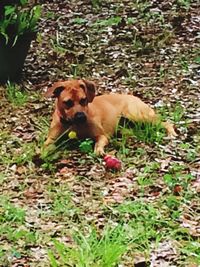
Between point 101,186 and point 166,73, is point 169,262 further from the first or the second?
point 166,73

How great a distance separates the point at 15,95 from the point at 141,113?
4.78ft

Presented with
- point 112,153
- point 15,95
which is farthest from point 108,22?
point 112,153

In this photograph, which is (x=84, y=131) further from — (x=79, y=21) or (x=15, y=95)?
(x=79, y=21)

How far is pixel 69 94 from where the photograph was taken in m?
5.86

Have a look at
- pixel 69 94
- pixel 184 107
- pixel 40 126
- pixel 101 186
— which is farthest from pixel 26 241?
pixel 184 107

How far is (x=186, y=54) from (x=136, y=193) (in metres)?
3.33

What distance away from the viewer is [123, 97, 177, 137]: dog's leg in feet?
20.2

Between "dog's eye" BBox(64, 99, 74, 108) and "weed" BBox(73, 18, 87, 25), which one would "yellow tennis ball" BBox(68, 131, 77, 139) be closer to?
"dog's eye" BBox(64, 99, 74, 108)

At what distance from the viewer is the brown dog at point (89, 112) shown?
5852 mm

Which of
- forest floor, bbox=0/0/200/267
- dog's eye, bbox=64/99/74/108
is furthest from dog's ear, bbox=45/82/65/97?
forest floor, bbox=0/0/200/267

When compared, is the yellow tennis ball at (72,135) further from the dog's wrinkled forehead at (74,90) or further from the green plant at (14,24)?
the green plant at (14,24)

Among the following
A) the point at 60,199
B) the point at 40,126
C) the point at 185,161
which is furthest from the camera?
the point at 40,126

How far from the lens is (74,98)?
5.86 m

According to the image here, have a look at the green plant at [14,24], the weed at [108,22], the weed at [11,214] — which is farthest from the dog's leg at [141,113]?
the weed at [108,22]
